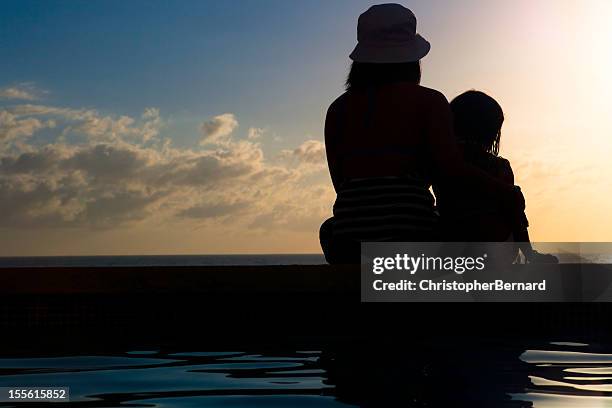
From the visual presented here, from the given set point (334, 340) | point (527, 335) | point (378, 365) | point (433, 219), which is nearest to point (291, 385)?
point (378, 365)

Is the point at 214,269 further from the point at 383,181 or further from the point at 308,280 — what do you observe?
the point at 383,181

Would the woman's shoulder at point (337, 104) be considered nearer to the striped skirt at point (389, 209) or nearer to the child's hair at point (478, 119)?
the striped skirt at point (389, 209)

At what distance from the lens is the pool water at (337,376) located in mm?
4094

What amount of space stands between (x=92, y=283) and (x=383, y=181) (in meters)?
2.01

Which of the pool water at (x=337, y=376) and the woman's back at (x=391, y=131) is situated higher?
the woman's back at (x=391, y=131)

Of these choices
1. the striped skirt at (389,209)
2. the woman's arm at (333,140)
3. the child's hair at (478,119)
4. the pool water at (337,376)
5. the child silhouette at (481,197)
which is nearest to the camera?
the pool water at (337,376)

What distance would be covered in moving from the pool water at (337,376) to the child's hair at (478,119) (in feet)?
4.75

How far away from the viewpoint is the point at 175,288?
5859mm

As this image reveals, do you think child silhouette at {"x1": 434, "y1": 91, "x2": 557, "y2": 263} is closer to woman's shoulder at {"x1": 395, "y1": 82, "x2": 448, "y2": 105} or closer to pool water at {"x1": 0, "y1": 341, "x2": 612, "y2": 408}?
woman's shoulder at {"x1": 395, "y1": 82, "x2": 448, "y2": 105}

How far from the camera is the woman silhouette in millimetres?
5637

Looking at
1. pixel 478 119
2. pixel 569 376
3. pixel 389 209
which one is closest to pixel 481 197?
pixel 478 119

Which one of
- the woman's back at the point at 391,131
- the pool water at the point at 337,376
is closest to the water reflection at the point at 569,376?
the pool water at the point at 337,376

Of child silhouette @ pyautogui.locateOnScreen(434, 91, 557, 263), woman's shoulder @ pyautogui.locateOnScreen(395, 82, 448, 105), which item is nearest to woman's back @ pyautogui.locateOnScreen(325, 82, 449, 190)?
woman's shoulder @ pyautogui.locateOnScreen(395, 82, 448, 105)

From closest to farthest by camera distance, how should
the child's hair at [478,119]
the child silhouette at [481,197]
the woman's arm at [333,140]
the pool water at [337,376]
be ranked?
the pool water at [337,376], the child silhouette at [481,197], the woman's arm at [333,140], the child's hair at [478,119]
